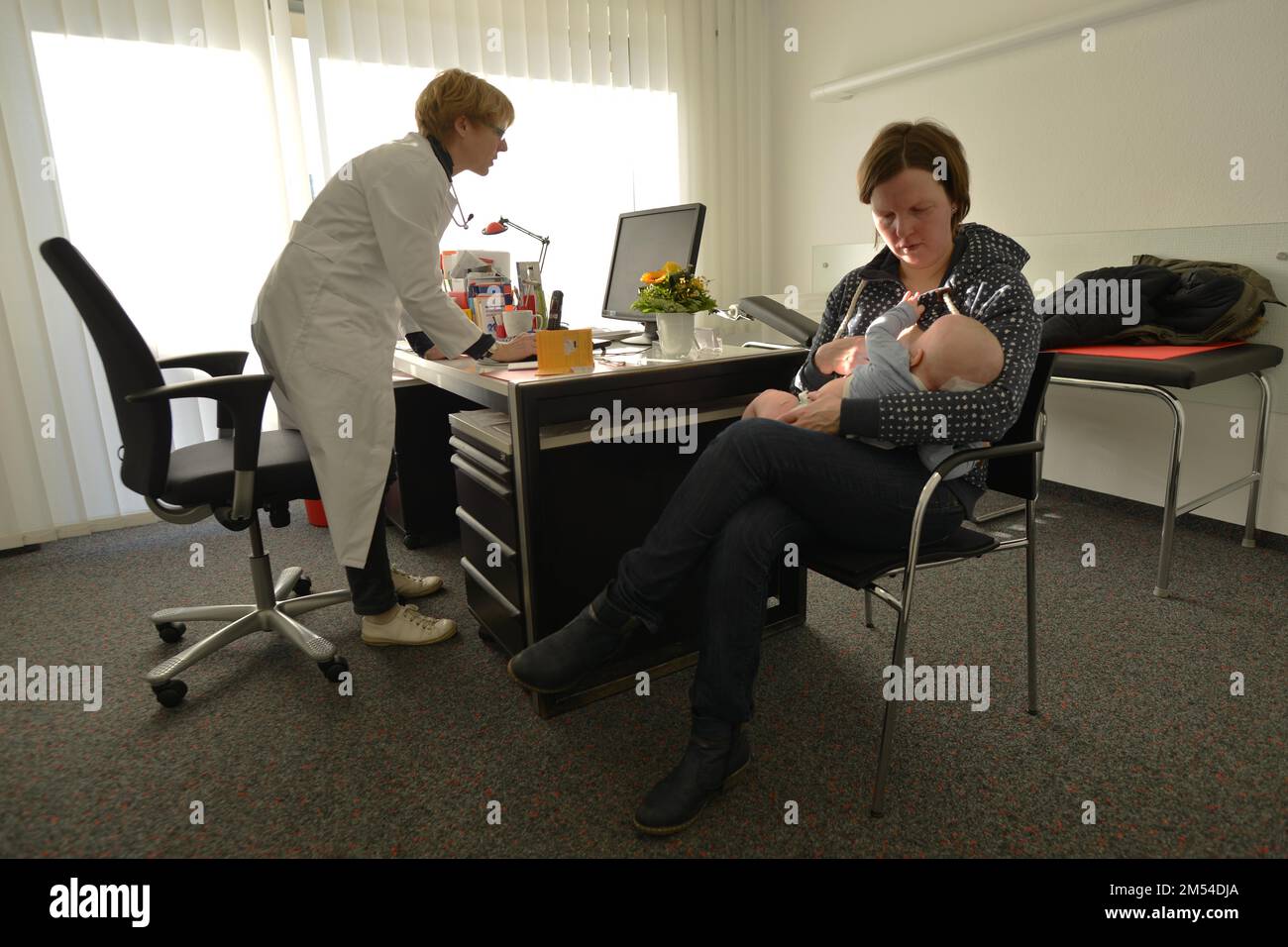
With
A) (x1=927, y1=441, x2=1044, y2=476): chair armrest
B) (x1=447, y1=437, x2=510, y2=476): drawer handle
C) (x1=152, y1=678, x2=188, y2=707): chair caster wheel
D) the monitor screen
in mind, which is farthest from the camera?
the monitor screen

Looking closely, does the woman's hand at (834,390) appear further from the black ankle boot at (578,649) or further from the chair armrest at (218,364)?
the chair armrest at (218,364)

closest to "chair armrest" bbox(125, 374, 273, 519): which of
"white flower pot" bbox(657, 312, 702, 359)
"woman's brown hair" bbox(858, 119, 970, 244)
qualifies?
"white flower pot" bbox(657, 312, 702, 359)

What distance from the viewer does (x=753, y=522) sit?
4.55 feet

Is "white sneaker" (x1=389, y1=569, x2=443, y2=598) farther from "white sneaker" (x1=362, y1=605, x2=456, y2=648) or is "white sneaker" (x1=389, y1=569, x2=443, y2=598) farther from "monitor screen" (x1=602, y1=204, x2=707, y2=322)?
"monitor screen" (x1=602, y1=204, x2=707, y2=322)

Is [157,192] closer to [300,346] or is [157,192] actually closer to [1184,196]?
[300,346]

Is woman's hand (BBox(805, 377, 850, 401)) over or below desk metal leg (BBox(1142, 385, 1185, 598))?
over

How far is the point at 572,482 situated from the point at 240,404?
80 centimetres

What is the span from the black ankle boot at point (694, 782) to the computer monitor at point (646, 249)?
1.23 m

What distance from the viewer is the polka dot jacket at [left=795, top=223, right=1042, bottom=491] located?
4.47 ft

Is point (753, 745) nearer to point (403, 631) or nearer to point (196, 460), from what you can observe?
point (403, 631)

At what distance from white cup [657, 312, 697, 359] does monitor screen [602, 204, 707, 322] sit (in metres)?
0.38

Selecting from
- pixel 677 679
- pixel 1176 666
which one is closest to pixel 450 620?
pixel 677 679

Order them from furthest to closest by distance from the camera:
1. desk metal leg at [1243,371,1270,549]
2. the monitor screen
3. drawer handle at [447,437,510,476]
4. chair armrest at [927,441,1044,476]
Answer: desk metal leg at [1243,371,1270,549], the monitor screen, drawer handle at [447,437,510,476], chair armrest at [927,441,1044,476]

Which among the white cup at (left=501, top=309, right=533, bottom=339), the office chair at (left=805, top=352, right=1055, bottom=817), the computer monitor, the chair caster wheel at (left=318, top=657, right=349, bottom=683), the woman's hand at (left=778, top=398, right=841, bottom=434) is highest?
the computer monitor
